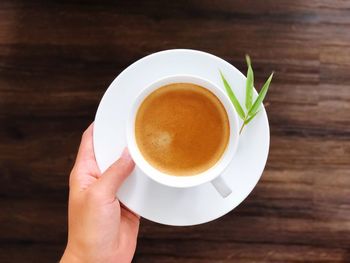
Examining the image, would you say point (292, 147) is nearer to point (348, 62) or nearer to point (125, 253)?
point (348, 62)

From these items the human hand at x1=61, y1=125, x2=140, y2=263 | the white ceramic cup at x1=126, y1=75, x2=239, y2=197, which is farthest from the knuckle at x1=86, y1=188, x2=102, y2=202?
the white ceramic cup at x1=126, y1=75, x2=239, y2=197

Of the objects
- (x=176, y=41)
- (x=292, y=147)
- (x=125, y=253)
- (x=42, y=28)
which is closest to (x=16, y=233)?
(x=125, y=253)

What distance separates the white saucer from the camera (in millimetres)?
904

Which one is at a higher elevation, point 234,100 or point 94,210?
point 234,100

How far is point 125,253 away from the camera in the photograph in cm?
101

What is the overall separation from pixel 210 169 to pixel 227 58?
1.49 ft

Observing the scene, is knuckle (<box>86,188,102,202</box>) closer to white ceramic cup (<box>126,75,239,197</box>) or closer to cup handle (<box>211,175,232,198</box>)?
white ceramic cup (<box>126,75,239,197</box>)

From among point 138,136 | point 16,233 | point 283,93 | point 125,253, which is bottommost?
point 16,233

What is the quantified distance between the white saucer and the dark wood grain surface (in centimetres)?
36

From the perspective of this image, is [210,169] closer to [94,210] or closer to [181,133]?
[181,133]

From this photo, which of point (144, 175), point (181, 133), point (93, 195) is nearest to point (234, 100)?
point (181, 133)

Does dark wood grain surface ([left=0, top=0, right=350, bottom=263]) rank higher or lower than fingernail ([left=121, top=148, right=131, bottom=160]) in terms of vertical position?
lower

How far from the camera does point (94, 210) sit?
90 cm

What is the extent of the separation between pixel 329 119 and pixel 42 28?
846 millimetres
